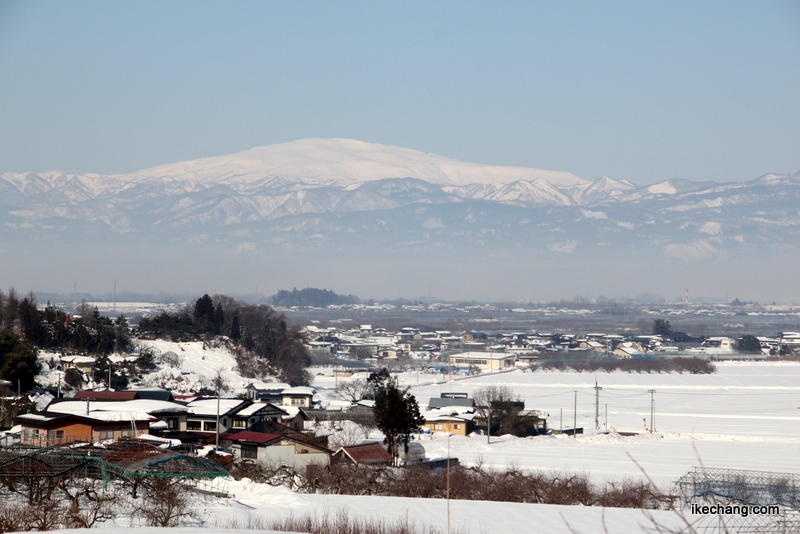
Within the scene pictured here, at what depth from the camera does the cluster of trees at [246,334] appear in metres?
39.8

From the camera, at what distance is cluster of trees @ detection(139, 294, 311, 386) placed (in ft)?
131

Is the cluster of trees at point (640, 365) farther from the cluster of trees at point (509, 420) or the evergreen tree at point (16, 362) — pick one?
the evergreen tree at point (16, 362)

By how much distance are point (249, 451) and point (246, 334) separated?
2719 cm

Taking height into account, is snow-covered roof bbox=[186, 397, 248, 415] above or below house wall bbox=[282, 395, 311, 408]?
above

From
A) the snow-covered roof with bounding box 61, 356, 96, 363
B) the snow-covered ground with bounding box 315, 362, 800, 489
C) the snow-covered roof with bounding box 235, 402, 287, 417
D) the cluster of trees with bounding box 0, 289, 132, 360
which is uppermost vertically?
the cluster of trees with bounding box 0, 289, 132, 360

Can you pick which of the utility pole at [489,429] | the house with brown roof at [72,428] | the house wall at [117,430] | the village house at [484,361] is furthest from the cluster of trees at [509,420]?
the village house at [484,361]

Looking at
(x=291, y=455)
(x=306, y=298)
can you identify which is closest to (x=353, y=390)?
(x=291, y=455)

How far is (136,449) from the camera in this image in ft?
36.4

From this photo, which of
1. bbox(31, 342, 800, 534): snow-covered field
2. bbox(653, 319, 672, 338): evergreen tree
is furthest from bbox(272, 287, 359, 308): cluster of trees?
bbox(31, 342, 800, 534): snow-covered field

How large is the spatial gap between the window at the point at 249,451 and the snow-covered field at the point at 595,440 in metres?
5.03

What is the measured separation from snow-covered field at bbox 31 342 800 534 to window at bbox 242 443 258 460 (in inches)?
198

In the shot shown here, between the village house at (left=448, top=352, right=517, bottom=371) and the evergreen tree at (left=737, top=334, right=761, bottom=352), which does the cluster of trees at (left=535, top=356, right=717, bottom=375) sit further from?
the evergreen tree at (left=737, top=334, right=761, bottom=352)

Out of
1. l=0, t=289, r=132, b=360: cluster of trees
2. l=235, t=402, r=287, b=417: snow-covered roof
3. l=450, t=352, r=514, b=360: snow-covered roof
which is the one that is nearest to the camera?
l=235, t=402, r=287, b=417: snow-covered roof

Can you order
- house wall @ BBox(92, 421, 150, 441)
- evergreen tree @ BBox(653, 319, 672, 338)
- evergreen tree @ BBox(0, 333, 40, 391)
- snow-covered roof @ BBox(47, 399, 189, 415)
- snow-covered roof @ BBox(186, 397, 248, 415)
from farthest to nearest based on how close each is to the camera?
evergreen tree @ BBox(653, 319, 672, 338)
evergreen tree @ BBox(0, 333, 40, 391)
snow-covered roof @ BBox(186, 397, 248, 415)
snow-covered roof @ BBox(47, 399, 189, 415)
house wall @ BBox(92, 421, 150, 441)
